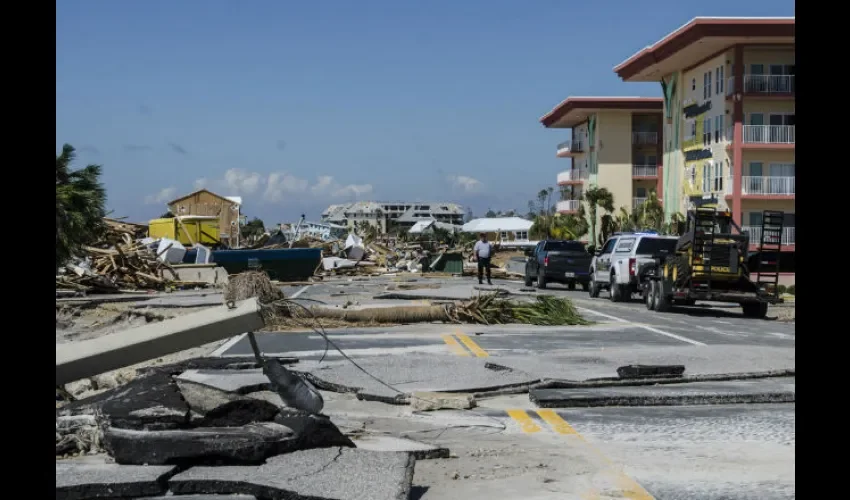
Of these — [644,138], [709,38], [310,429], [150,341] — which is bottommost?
[310,429]

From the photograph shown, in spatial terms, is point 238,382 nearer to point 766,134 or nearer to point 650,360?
point 650,360

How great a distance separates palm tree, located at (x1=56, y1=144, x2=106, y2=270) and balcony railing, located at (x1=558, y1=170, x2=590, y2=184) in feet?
226

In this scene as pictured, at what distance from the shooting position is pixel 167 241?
50219 mm

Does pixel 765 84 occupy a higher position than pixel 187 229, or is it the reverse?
pixel 765 84

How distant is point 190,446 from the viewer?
6215 mm

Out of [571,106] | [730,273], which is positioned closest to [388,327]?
[730,273]

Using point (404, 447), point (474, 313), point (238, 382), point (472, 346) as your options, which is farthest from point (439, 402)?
point (474, 313)

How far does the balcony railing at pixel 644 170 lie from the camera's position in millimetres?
83688

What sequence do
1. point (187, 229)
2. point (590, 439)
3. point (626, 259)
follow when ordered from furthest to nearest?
point (187, 229) → point (626, 259) → point (590, 439)

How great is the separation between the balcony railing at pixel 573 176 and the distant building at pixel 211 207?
28908mm

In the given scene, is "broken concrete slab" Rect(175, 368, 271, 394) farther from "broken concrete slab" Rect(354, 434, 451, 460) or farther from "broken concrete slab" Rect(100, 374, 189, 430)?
"broken concrete slab" Rect(100, 374, 189, 430)

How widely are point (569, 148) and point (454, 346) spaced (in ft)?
268

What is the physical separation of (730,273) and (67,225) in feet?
49.3

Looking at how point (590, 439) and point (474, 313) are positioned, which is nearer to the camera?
point (590, 439)
